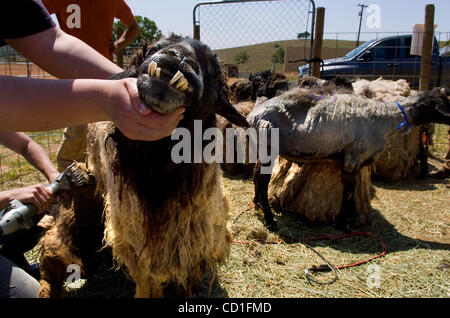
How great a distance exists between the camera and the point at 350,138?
157 inches

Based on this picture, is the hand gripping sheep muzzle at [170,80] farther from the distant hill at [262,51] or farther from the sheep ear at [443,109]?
the sheep ear at [443,109]

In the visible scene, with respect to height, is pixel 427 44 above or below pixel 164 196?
above

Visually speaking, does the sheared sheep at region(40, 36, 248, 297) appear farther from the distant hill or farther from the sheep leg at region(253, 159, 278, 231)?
the sheep leg at region(253, 159, 278, 231)

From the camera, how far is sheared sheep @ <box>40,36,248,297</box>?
5.30ft

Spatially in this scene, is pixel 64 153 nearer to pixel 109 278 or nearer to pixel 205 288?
pixel 109 278

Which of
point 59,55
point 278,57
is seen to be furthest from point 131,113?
point 278,57

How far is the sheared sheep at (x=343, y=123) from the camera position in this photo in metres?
4.00

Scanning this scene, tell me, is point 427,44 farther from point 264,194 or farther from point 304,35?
point 264,194

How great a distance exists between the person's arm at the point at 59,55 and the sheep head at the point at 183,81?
415 mm

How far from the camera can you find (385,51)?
379 inches

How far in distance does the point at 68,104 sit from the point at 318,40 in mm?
6762

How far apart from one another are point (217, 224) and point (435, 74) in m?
9.35

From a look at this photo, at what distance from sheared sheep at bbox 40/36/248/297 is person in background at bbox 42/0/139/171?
4.21 ft

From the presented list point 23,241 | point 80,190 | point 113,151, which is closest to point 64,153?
point 23,241
